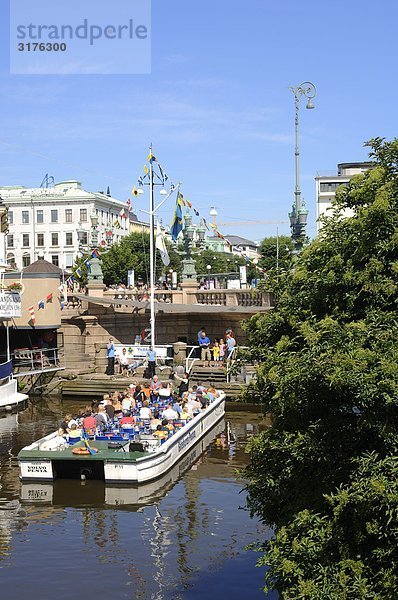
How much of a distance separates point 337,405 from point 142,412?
16.6 m

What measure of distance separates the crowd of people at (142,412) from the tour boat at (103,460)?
790 mm

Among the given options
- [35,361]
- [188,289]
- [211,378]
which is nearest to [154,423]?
[211,378]

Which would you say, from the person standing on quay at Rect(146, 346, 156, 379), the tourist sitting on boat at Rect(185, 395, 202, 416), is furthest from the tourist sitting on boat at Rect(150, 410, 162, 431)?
the person standing on quay at Rect(146, 346, 156, 379)

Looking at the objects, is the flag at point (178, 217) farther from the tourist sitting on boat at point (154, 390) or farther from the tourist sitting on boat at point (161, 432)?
the tourist sitting on boat at point (161, 432)

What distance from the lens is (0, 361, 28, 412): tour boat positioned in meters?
33.3

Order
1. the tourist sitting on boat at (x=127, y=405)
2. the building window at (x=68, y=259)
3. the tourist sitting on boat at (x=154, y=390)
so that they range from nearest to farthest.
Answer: the tourist sitting on boat at (x=127, y=405) → the tourist sitting on boat at (x=154, y=390) → the building window at (x=68, y=259)

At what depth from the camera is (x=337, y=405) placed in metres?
9.15

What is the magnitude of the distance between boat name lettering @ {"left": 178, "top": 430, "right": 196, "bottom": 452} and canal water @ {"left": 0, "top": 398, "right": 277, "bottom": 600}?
1.35 feet

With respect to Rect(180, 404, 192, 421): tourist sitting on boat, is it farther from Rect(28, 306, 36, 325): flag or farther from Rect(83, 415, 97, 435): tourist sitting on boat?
Rect(28, 306, 36, 325): flag

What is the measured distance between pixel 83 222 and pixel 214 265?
18857 millimetres

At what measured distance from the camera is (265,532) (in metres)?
17.2

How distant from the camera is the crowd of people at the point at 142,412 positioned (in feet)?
75.2

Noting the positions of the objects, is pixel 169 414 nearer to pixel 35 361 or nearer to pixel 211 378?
pixel 211 378

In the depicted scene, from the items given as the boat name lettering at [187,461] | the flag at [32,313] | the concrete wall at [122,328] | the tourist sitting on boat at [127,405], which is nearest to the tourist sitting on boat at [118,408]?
the tourist sitting on boat at [127,405]
